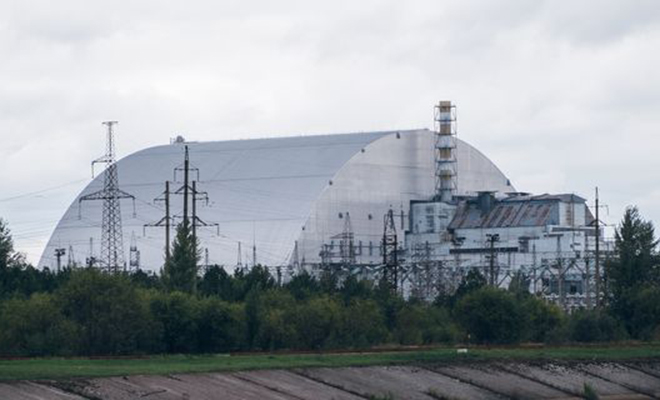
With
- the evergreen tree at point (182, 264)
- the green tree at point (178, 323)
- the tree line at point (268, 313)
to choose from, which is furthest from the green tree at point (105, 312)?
the evergreen tree at point (182, 264)

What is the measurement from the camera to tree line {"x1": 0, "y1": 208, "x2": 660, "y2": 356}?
5291cm

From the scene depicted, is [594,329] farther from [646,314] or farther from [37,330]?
[37,330]

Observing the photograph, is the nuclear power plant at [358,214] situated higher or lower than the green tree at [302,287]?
higher

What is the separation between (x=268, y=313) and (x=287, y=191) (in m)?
62.9

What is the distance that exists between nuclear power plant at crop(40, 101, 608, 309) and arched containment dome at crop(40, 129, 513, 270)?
0.10 m

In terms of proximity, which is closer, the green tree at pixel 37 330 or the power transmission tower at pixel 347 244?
the green tree at pixel 37 330

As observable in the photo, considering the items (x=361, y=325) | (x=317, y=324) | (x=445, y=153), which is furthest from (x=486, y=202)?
(x=317, y=324)

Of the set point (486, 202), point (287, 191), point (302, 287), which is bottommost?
point (302, 287)

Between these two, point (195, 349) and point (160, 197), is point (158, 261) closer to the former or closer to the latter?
point (160, 197)

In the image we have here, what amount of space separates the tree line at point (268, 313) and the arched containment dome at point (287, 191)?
33.9 meters

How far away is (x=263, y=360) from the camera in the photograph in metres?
46.0

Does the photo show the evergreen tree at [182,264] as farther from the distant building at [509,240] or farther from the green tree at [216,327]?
the distant building at [509,240]

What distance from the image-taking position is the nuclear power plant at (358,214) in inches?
4594

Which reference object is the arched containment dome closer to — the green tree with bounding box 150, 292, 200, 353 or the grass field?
the grass field
